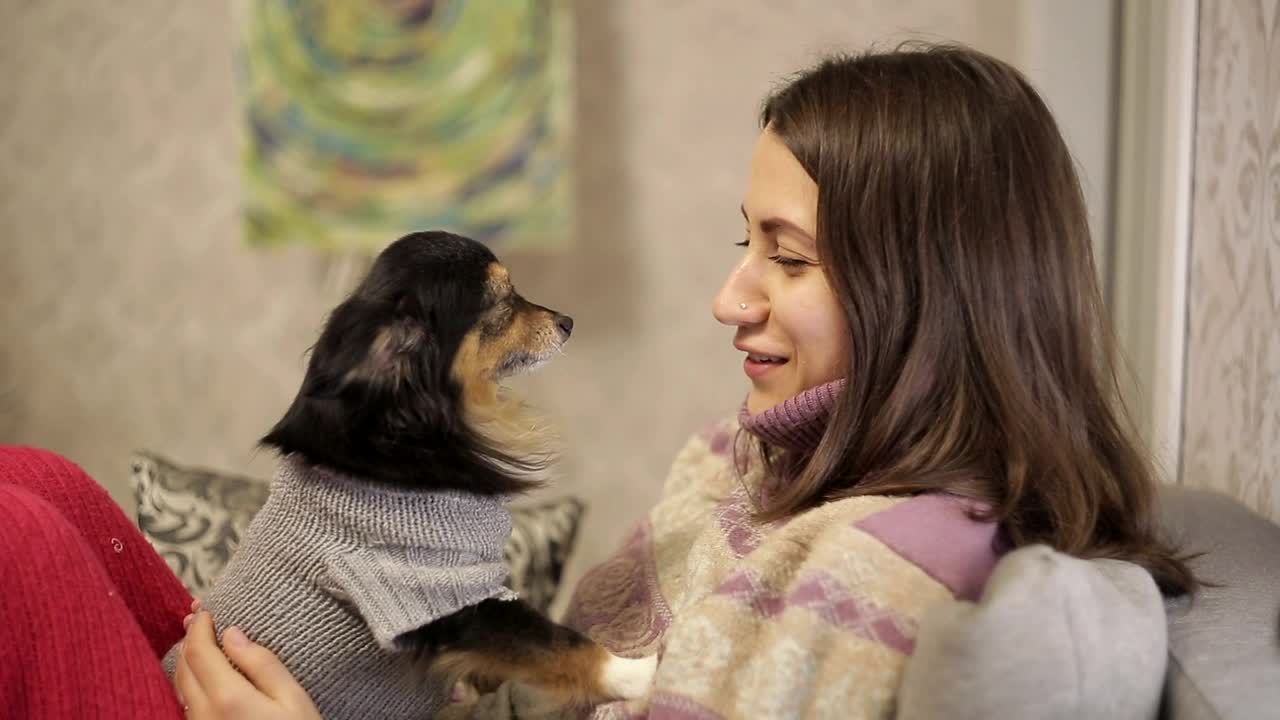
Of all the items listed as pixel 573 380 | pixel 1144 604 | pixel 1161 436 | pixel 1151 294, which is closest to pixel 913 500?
pixel 1144 604

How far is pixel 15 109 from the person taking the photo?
2531 mm

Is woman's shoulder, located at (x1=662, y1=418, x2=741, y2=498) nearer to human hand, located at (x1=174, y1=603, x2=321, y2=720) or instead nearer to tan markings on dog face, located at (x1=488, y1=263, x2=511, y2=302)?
tan markings on dog face, located at (x1=488, y1=263, x2=511, y2=302)

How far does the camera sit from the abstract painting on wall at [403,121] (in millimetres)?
2006

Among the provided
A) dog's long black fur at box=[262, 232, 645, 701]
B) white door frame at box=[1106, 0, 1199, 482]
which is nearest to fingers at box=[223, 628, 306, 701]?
dog's long black fur at box=[262, 232, 645, 701]

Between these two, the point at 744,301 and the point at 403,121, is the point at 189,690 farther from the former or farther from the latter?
Result: the point at 403,121

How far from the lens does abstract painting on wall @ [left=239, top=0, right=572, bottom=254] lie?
79.0 inches

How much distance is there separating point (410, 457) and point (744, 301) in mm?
369

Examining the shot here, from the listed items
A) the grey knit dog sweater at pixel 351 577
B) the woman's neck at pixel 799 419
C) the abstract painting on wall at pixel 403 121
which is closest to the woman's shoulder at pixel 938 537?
the woman's neck at pixel 799 419

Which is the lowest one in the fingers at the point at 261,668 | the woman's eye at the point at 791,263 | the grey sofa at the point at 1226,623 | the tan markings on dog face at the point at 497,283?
the fingers at the point at 261,668

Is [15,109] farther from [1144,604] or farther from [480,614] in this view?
[1144,604]

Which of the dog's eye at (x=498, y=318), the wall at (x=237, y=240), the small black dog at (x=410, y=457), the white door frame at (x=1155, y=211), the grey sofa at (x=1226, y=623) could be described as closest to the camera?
the grey sofa at (x=1226, y=623)

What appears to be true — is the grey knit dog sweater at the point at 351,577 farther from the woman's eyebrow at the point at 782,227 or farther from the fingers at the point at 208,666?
the woman's eyebrow at the point at 782,227

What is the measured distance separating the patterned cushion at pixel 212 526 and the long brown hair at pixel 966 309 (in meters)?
0.71

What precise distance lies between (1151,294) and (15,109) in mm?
2467
